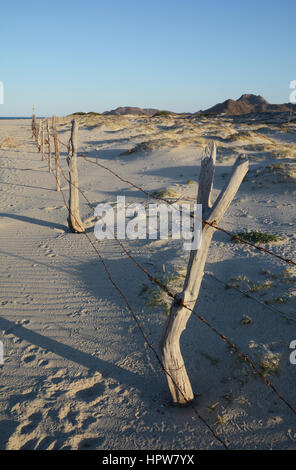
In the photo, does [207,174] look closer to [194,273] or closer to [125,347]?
[194,273]

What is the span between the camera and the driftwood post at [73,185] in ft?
23.3

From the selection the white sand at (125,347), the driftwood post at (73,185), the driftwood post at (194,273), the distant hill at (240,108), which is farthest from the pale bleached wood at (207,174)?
the distant hill at (240,108)

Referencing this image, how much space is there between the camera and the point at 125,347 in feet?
13.3

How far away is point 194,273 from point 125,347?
1761 mm

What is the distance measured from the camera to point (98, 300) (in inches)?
196

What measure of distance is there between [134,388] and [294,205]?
680 cm

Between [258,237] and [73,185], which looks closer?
[258,237]

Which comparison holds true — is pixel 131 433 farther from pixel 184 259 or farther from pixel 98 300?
pixel 184 259

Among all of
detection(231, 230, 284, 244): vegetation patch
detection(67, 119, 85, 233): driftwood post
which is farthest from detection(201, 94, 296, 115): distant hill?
detection(231, 230, 284, 244): vegetation patch

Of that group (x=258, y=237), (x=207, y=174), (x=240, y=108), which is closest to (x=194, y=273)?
(x=207, y=174)

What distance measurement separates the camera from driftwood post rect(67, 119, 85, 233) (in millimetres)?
7090

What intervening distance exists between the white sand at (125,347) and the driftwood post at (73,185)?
334 mm

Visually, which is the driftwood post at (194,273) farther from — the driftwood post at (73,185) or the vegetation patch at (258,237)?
the driftwood post at (73,185)

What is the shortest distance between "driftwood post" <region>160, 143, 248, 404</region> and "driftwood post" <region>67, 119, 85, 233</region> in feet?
15.9
